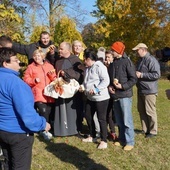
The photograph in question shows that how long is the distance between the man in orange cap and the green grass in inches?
13.3

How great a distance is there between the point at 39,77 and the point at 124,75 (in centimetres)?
175

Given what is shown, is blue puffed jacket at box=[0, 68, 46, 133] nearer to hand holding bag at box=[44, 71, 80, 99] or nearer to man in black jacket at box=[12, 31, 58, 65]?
hand holding bag at box=[44, 71, 80, 99]

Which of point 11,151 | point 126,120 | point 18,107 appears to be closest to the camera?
point 18,107

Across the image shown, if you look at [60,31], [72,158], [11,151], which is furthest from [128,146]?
[60,31]

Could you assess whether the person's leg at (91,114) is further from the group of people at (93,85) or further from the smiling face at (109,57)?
the smiling face at (109,57)

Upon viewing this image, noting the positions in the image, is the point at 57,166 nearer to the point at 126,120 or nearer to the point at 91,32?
the point at 126,120

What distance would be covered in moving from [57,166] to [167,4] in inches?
833

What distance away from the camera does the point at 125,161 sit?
5.36m

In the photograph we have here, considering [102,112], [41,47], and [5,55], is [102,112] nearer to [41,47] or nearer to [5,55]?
[41,47]

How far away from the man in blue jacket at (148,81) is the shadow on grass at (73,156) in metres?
1.71

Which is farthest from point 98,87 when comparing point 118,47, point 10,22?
point 10,22

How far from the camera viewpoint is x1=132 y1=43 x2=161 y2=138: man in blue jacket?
6359 millimetres

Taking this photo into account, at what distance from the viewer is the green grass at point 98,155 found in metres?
5.18

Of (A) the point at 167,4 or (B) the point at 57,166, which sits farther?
(A) the point at 167,4
